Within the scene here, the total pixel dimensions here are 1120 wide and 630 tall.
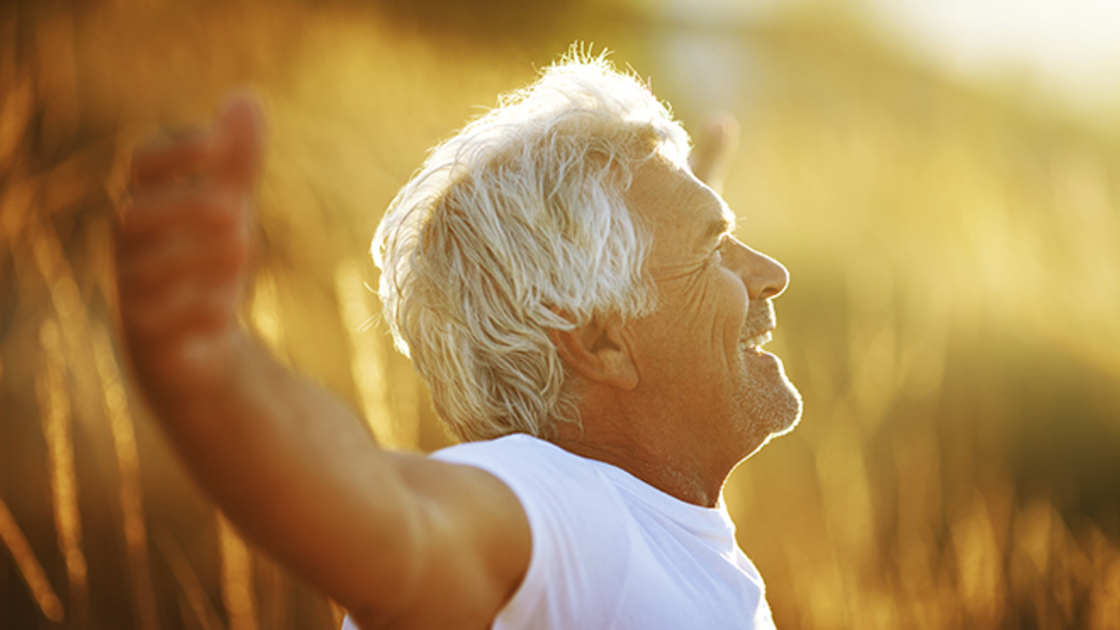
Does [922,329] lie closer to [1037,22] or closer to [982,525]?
[982,525]

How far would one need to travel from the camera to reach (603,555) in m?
1.00

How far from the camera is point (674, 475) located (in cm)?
139

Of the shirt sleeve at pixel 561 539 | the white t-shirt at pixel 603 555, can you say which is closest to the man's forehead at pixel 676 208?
the white t-shirt at pixel 603 555

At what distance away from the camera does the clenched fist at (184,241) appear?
57 cm

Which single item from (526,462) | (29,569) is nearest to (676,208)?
(526,462)

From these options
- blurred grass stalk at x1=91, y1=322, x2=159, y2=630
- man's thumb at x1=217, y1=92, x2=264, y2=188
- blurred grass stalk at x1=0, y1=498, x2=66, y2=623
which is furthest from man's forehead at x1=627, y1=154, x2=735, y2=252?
blurred grass stalk at x1=0, y1=498, x2=66, y2=623

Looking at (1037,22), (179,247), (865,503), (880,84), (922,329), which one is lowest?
(865,503)

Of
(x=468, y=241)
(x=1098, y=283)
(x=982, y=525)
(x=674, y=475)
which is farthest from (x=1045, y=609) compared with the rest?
(x=468, y=241)

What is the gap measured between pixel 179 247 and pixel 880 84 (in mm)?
4570

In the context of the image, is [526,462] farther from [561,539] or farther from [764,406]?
[764,406]

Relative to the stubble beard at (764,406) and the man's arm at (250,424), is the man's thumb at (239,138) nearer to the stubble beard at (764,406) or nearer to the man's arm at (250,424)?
the man's arm at (250,424)

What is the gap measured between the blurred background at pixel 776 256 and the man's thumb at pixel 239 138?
149cm

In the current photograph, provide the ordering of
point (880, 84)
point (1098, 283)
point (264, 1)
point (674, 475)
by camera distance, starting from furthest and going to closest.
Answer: point (880, 84)
point (1098, 283)
point (264, 1)
point (674, 475)

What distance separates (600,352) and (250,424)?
32.7 inches
